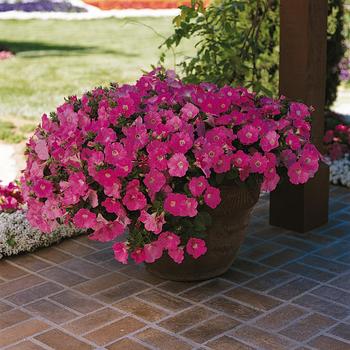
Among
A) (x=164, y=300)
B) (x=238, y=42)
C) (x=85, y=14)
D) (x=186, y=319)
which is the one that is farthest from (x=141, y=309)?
(x=85, y=14)

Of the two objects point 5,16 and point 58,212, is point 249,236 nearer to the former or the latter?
point 58,212

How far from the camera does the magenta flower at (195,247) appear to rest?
377 centimetres

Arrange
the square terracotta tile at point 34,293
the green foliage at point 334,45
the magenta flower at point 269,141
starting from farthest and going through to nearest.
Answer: the green foliage at point 334,45 → the square terracotta tile at point 34,293 → the magenta flower at point 269,141

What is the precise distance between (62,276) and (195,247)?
92 cm

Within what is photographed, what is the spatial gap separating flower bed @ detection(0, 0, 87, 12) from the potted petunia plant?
553 inches

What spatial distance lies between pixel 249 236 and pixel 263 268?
49 centimetres

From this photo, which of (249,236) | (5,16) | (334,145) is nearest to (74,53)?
(5,16)

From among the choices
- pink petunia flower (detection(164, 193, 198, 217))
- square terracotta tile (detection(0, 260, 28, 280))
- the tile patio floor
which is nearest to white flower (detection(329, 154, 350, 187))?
the tile patio floor

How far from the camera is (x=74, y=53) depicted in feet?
40.9

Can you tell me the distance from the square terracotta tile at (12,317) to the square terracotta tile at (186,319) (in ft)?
2.20

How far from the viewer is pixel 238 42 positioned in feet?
17.9

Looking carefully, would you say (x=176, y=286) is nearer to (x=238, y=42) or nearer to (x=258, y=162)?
(x=258, y=162)

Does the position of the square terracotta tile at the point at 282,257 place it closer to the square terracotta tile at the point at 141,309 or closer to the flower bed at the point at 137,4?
the square terracotta tile at the point at 141,309

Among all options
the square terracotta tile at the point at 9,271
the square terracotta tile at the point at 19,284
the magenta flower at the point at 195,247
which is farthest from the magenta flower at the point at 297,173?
the square terracotta tile at the point at 9,271
